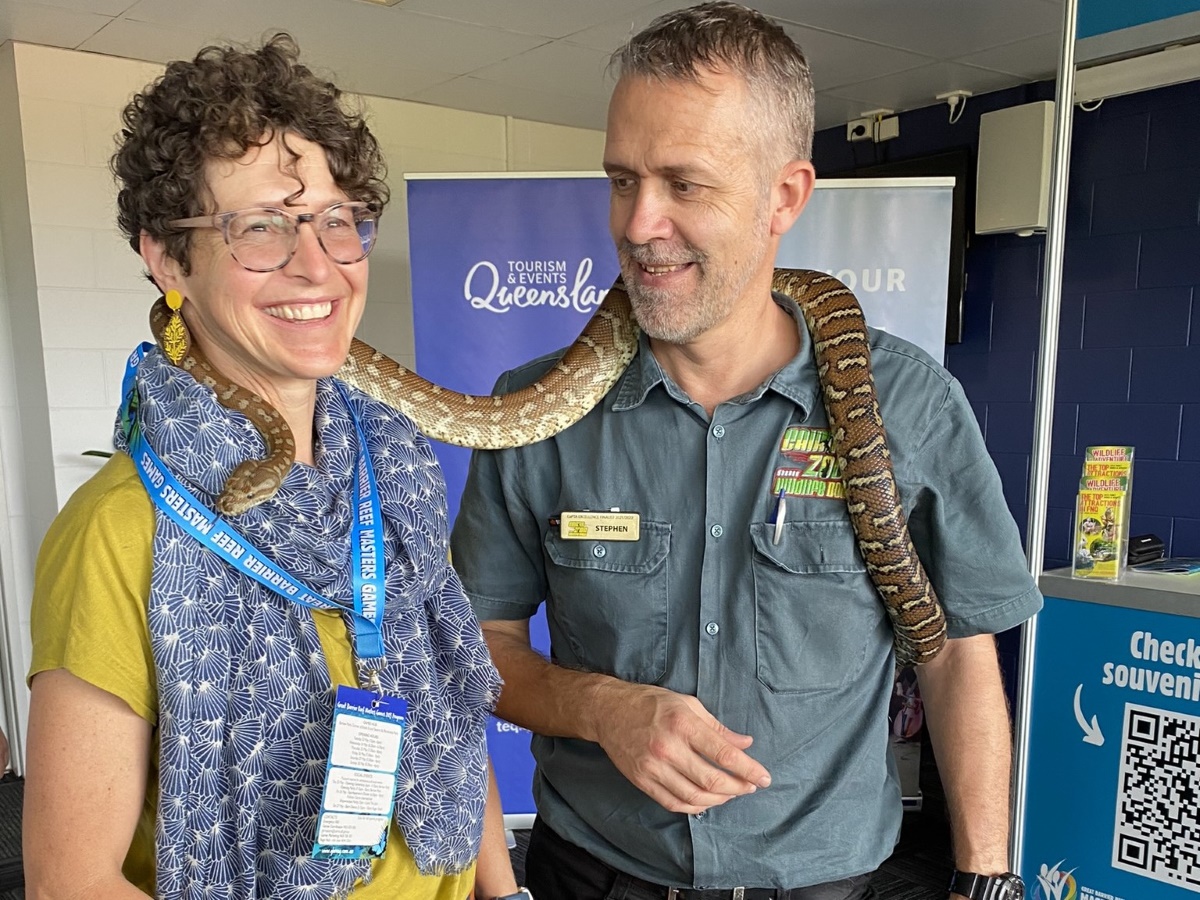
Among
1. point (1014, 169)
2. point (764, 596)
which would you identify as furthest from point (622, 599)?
point (1014, 169)

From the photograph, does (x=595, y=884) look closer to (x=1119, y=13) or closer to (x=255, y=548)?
(x=255, y=548)

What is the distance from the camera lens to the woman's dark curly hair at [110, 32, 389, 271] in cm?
125

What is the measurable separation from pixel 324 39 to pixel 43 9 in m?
1.26

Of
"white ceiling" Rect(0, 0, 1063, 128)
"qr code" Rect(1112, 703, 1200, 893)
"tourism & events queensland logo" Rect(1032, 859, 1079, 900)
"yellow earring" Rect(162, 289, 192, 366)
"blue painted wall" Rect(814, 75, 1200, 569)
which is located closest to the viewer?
"yellow earring" Rect(162, 289, 192, 366)

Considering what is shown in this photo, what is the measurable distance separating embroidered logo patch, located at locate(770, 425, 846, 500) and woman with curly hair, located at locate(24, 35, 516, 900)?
23.1 inches

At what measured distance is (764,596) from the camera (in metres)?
1.52

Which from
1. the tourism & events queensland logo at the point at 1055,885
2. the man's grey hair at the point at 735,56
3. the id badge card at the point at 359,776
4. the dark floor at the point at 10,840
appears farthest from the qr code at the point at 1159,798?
the dark floor at the point at 10,840

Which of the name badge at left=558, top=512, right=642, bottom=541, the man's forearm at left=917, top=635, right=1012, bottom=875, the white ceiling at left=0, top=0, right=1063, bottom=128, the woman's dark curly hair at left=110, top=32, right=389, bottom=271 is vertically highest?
the white ceiling at left=0, top=0, right=1063, bottom=128

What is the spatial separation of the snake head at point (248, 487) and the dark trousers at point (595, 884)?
2.71ft

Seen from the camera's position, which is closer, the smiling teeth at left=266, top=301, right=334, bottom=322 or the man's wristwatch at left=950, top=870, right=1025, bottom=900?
the smiling teeth at left=266, top=301, right=334, bottom=322

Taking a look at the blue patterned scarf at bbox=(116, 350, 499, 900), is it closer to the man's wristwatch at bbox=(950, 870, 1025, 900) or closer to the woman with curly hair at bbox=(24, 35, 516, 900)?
the woman with curly hair at bbox=(24, 35, 516, 900)

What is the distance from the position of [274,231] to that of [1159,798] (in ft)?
10.8

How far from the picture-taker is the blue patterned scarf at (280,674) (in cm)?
117

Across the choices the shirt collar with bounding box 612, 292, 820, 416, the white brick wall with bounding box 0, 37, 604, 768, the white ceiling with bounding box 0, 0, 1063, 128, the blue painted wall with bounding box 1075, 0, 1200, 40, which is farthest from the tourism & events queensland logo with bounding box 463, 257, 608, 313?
the shirt collar with bounding box 612, 292, 820, 416
